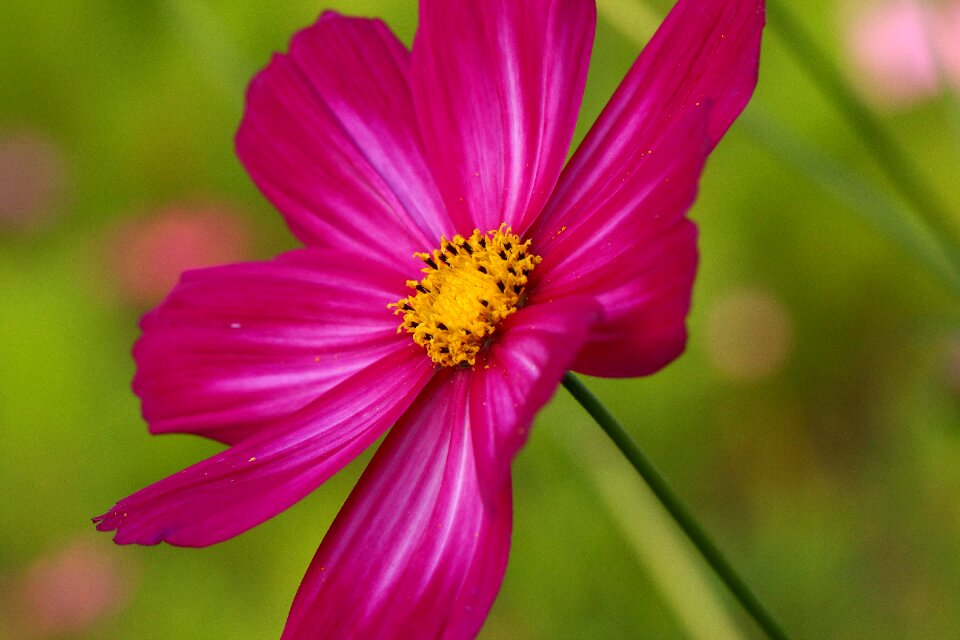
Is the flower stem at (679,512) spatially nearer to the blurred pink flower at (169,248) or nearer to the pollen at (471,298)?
the pollen at (471,298)

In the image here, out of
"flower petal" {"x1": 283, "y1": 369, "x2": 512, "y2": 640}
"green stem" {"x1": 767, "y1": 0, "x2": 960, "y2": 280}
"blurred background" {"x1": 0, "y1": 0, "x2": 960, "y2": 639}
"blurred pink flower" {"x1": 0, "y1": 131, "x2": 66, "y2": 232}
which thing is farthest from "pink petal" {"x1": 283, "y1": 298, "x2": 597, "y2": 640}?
"blurred pink flower" {"x1": 0, "y1": 131, "x2": 66, "y2": 232}

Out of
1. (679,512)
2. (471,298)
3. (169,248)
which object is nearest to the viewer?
(679,512)

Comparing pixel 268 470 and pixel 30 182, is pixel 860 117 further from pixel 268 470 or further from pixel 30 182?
pixel 30 182

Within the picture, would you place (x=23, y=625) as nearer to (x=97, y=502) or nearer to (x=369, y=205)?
(x=97, y=502)

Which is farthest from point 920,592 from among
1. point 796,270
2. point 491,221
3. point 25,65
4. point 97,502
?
point 25,65

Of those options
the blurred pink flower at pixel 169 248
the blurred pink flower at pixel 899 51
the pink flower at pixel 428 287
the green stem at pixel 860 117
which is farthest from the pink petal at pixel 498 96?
the blurred pink flower at pixel 169 248

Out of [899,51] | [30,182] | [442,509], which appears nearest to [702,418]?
[899,51]
